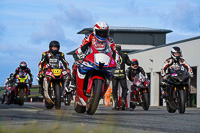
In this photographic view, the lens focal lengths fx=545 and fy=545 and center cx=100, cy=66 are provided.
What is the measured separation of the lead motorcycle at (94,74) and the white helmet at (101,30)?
12 centimetres

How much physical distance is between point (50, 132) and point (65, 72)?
9.94 m

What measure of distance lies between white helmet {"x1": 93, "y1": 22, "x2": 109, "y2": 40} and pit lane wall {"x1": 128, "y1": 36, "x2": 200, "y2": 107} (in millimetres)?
25033

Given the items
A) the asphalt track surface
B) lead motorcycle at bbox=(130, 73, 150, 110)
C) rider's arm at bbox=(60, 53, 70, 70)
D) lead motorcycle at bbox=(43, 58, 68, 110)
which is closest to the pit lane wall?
lead motorcycle at bbox=(130, 73, 150, 110)

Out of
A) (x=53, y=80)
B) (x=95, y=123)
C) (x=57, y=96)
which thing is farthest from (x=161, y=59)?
(x=95, y=123)

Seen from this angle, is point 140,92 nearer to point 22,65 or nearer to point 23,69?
point 22,65

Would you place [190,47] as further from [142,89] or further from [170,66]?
[170,66]

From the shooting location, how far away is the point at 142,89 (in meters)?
18.0

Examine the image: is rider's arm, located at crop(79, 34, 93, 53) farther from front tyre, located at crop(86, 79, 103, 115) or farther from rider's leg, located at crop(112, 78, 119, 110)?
rider's leg, located at crop(112, 78, 119, 110)

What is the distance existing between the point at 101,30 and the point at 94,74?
1.01m

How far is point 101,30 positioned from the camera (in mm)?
11523

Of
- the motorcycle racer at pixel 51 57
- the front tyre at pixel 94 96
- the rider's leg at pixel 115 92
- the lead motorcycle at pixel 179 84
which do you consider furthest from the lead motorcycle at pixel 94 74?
the rider's leg at pixel 115 92

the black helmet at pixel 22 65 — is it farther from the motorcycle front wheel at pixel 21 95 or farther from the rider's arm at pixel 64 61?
the rider's arm at pixel 64 61

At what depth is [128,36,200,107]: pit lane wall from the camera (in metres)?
36.2

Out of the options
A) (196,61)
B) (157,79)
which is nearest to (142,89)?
(196,61)
